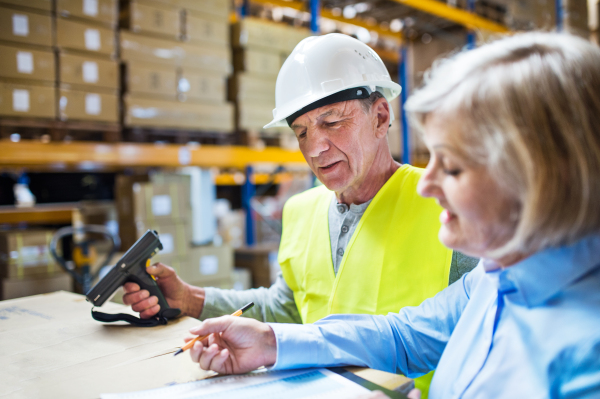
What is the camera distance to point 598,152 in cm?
71

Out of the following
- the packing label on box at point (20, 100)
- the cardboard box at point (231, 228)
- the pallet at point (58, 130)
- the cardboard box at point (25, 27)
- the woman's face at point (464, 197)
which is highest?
the cardboard box at point (25, 27)

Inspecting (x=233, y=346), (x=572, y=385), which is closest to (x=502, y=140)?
(x=572, y=385)

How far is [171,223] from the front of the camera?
4.35 metres

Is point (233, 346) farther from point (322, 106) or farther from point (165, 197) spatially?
point (165, 197)

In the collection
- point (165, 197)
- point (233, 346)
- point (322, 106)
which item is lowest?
point (233, 346)

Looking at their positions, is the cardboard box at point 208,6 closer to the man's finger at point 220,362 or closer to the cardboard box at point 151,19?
the cardboard box at point 151,19

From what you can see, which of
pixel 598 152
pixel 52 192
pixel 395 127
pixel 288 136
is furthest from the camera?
pixel 395 127

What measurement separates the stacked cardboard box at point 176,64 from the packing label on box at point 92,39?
21 cm

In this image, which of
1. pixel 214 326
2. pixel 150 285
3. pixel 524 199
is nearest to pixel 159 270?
pixel 150 285

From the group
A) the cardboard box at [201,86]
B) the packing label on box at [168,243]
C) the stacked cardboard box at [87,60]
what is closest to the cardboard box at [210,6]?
the cardboard box at [201,86]

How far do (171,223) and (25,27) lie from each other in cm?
198

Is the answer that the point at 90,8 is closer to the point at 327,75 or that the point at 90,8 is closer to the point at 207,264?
the point at 207,264

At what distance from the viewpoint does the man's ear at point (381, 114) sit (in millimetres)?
1726

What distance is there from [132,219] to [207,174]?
3.31 feet
